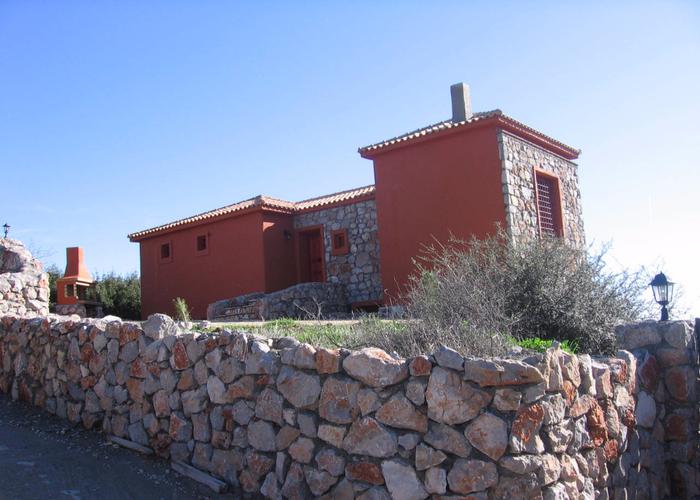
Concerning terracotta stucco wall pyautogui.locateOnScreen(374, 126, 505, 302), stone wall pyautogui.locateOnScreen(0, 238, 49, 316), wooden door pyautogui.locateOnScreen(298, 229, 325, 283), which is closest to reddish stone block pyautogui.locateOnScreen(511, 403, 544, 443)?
terracotta stucco wall pyautogui.locateOnScreen(374, 126, 505, 302)

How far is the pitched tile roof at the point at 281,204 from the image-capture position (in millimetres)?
15672

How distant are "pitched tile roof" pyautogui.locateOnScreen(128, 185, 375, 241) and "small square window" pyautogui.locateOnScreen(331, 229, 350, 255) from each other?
0.77 meters

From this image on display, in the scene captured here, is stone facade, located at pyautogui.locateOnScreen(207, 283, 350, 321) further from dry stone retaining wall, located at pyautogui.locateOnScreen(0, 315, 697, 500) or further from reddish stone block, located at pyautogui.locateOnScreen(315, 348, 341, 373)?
reddish stone block, located at pyautogui.locateOnScreen(315, 348, 341, 373)

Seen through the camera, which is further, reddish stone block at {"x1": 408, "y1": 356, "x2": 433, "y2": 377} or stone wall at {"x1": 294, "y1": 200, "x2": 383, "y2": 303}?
stone wall at {"x1": 294, "y1": 200, "x2": 383, "y2": 303}

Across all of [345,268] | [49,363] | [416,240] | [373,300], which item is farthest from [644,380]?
[345,268]

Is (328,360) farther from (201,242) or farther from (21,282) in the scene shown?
(201,242)

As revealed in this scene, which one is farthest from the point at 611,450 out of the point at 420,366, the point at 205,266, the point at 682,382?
the point at 205,266

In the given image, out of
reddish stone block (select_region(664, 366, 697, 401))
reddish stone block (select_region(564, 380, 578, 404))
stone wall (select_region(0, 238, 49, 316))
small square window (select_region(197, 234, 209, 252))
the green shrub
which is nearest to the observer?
reddish stone block (select_region(564, 380, 578, 404))

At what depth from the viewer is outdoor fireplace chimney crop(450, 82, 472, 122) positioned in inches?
556

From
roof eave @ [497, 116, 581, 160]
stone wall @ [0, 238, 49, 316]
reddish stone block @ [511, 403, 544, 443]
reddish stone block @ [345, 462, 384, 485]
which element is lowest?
reddish stone block @ [345, 462, 384, 485]

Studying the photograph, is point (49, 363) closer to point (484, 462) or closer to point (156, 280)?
point (484, 462)

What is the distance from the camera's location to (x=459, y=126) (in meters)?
12.3

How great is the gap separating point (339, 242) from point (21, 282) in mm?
7596

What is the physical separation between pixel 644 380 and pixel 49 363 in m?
6.38
